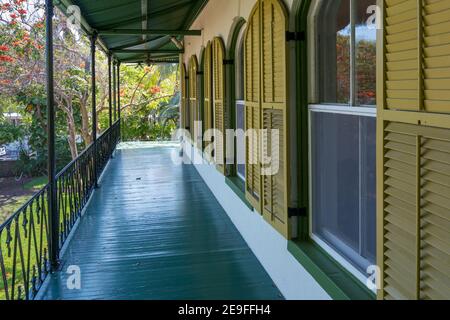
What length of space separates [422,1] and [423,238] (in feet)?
2.32

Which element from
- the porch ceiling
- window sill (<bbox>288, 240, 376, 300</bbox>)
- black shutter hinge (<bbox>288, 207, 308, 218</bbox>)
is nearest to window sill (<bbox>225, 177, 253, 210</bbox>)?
black shutter hinge (<bbox>288, 207, 308, 218</bbox>)

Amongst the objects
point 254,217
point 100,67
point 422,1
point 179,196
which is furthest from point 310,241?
point 100,67

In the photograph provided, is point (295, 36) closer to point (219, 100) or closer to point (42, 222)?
point (42, 222)

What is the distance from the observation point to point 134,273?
12.2 ft

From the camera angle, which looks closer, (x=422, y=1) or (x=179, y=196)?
(x=422, y=1)

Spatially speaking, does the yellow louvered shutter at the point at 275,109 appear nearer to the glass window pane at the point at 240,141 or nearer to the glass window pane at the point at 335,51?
the glass window pane at the point at 335,51

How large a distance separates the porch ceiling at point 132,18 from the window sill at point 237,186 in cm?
251

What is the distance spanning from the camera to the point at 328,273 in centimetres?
249

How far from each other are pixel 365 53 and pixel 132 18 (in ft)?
18.7

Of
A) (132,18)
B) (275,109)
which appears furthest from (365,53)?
(132,18)

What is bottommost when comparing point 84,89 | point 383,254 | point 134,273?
point 134,273

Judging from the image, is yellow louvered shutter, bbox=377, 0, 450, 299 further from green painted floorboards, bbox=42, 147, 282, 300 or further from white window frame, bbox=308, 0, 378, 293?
green painted floorboards, bbox=42, 147, 282, 300

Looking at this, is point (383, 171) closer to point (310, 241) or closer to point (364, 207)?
point (364, 207)
